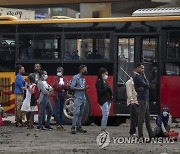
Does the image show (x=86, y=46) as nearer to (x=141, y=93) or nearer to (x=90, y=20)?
(x=90, y=20)

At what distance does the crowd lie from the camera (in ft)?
47.5

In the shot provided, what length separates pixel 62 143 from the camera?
14445mm

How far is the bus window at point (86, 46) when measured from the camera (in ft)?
63.7

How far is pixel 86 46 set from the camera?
1962cm

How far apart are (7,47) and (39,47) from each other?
113cm

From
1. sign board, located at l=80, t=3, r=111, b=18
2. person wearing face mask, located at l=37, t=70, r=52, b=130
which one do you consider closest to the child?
person wearing face mask, located at l=37, t=70, r=52, b=130

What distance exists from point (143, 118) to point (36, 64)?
19.5 feet

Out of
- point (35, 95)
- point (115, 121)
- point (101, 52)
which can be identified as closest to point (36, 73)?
point (35, 95)

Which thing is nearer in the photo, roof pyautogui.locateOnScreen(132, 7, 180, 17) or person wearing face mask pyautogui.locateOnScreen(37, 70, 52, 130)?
person wearing face mask pyautogui.locateOnScreen(37, 70, 52, 130)

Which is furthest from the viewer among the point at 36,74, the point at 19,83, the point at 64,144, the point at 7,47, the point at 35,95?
the point at 7,47

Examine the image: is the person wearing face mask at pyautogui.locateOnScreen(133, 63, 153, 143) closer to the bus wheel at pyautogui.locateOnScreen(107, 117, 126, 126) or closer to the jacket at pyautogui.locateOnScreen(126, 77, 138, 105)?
the jacket at pyautogui.locateOnScreen(126, 77, 138, 105)

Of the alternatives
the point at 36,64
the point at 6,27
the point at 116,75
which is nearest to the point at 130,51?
the point at 116,75

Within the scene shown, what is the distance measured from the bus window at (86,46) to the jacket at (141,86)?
4947 mm

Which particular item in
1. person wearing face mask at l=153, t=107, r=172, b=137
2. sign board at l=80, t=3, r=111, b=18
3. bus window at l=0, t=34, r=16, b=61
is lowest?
person wearing face mask at l=153, t=107, r=172, b=137
